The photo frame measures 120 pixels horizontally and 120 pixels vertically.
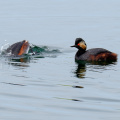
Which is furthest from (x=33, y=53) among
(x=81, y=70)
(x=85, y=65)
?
(x=81, y=70)

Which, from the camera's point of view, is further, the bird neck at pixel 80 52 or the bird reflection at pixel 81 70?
the bird neck at pixel 80 52

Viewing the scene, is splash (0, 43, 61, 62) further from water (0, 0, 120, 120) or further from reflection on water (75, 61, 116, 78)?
reflection on water (75, 61, 116, 78)

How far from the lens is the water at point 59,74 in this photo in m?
11.8

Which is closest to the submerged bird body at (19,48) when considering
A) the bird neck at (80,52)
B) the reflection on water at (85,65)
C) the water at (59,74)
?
the water at (59,74)

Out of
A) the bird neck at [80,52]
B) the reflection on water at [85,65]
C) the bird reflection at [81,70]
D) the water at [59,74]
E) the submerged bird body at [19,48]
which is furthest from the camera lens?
the submerged bird body at [19,48]

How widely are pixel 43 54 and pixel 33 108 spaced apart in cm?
997

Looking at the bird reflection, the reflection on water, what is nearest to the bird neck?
the reflection on water

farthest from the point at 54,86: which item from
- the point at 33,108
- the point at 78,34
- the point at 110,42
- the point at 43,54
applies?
the point at 78,34

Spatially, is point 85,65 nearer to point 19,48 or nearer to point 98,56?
point 98,56

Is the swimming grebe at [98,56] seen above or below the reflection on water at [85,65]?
above

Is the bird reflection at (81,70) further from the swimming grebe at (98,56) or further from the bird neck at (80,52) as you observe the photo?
the bird neck at (80,52)

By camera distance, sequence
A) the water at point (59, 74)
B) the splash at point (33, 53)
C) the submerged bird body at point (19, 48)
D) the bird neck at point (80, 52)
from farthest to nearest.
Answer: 1. the submerged bird body at point (19, 48)
2. the bird neck at point (80, 52)
3. the splash at point (33, 53)
4. the water at point (59, 74)

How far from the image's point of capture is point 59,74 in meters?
16.6

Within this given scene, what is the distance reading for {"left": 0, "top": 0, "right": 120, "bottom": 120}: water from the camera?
11820 mm
